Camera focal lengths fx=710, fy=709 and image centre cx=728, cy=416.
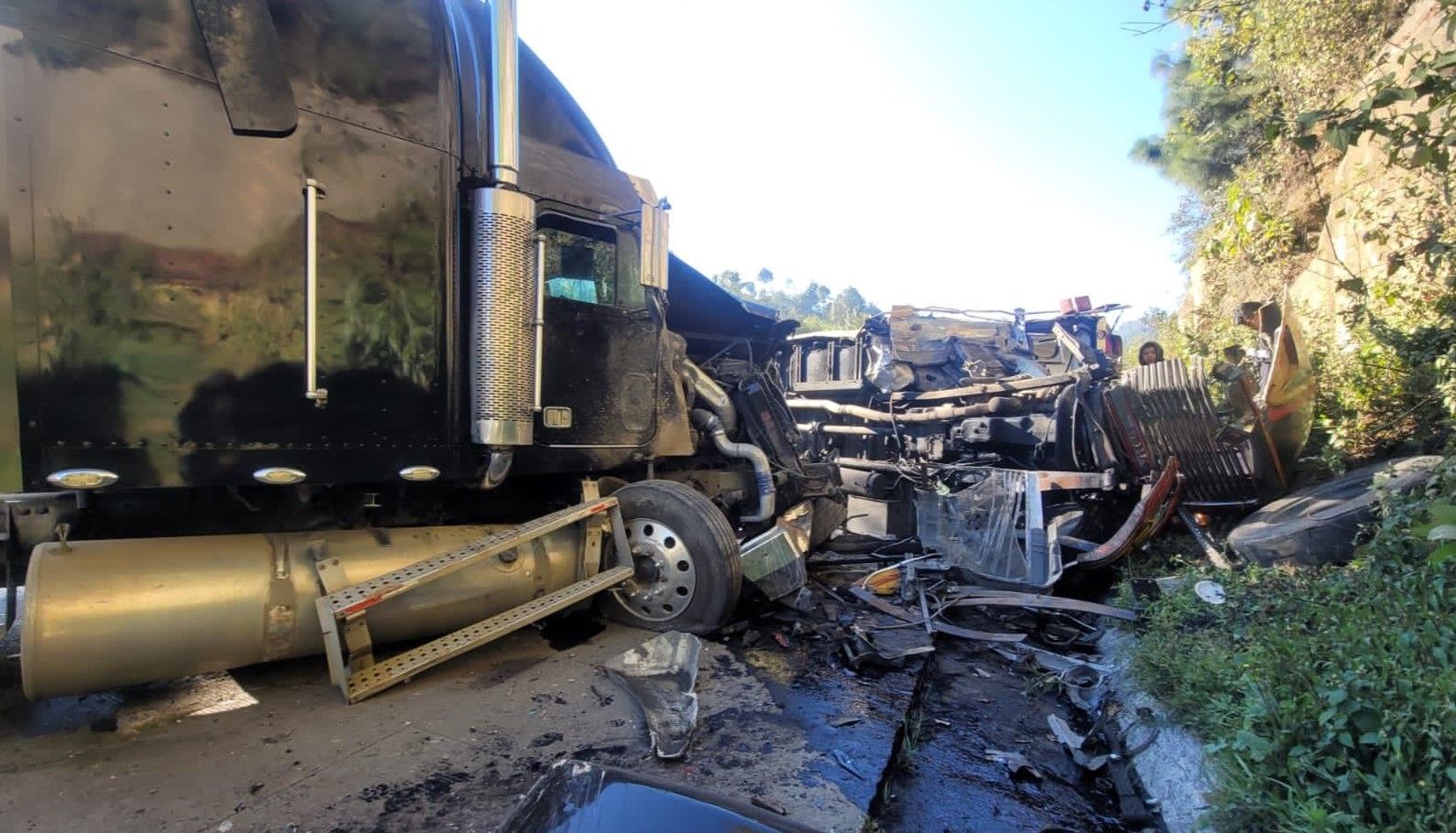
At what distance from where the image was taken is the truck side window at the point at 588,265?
4297mm

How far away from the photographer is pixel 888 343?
884 cm

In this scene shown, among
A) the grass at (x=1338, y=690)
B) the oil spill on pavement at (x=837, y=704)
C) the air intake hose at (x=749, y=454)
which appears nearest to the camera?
the grass at (x=1338, y=690)

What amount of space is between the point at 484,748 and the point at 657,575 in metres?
1.67

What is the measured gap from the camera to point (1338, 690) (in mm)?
2250

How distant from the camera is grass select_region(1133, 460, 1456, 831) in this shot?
1981 millimetres

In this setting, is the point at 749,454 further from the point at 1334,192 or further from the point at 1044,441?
the point at 1334,192

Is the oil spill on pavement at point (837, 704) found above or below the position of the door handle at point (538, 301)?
below

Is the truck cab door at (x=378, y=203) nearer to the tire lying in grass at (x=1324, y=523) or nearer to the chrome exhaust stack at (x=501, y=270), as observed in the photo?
the chrome exhaust stack at (x=501, y=270)

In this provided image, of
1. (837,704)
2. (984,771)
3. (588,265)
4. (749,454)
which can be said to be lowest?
(984,771)

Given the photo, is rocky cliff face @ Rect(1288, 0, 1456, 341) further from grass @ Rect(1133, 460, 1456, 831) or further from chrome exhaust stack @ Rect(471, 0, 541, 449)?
chrome exhaust stack @ Rect(471, 0, 541, 449)

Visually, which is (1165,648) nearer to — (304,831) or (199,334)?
(304,831)

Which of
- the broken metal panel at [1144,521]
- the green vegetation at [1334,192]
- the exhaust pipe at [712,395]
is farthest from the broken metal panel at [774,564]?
the green vegetation at [1334,192]

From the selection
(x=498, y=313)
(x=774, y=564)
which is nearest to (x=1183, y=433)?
(x=774, y=564)

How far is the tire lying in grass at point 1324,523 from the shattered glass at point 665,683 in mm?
3580
